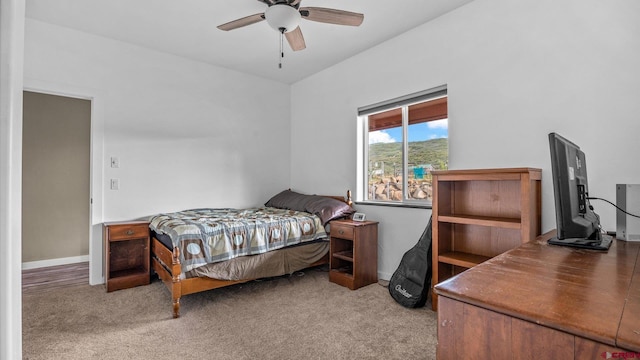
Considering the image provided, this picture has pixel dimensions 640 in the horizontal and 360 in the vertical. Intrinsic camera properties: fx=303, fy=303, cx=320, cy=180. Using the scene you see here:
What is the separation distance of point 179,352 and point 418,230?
2.18 m

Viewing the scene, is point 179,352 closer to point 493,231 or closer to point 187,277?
point 187,277

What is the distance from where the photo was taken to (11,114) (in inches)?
17.4

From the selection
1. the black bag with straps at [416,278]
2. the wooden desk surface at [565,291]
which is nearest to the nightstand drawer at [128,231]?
the black bag with straps at [416,278]

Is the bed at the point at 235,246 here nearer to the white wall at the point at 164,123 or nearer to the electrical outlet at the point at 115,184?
the white wall at the point at 164,123

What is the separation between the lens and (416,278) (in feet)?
8.29

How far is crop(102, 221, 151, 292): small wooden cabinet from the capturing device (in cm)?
289

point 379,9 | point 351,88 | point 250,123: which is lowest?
point 250,123

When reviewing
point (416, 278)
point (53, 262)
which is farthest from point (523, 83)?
point (53, 262)

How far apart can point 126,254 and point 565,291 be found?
365cm

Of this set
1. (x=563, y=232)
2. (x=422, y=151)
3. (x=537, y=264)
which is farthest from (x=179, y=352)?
(x=422, y=151)

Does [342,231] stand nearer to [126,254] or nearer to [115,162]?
[126,254]

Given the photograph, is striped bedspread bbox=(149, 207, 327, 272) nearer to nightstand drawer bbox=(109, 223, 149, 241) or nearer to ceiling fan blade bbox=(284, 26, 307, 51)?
nightstand drawer bbox=(109, 223, 149, 241)

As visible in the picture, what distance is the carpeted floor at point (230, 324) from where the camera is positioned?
1.86m

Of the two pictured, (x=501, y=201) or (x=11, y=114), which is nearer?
(x=11, y=114)
